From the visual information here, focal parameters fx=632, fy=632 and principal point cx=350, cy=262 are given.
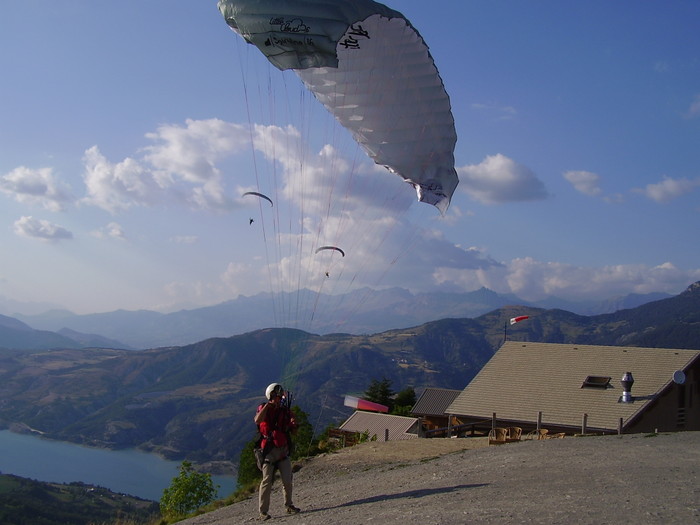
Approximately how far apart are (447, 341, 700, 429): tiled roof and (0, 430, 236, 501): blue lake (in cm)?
9031

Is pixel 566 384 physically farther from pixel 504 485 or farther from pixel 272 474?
pixel 272 474

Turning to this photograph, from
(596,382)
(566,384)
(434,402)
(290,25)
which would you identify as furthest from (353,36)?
(434,402)

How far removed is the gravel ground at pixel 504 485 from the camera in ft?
22.9

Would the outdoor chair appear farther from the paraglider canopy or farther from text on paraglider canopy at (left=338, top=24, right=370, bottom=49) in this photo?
text on paraglider canopy at (left=338, top=24, right=370, bottom=49)

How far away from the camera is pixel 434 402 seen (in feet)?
120

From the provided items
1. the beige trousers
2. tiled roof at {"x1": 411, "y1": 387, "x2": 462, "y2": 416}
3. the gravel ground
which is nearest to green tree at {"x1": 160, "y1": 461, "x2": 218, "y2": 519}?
the gravel ground

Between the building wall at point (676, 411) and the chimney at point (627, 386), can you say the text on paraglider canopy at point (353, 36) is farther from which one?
the building wall at point (676, 411)

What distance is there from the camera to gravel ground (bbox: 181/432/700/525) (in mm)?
6984

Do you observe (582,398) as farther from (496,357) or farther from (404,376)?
(404,376)

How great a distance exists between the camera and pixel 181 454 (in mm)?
143625

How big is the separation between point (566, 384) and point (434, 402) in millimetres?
15055

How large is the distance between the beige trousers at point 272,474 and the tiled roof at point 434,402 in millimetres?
26269

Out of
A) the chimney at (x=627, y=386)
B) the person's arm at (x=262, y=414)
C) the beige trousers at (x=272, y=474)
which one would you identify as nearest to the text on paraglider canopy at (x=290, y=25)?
the person's arm at (x=262, y=414)

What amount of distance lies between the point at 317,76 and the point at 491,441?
9.13 meters
